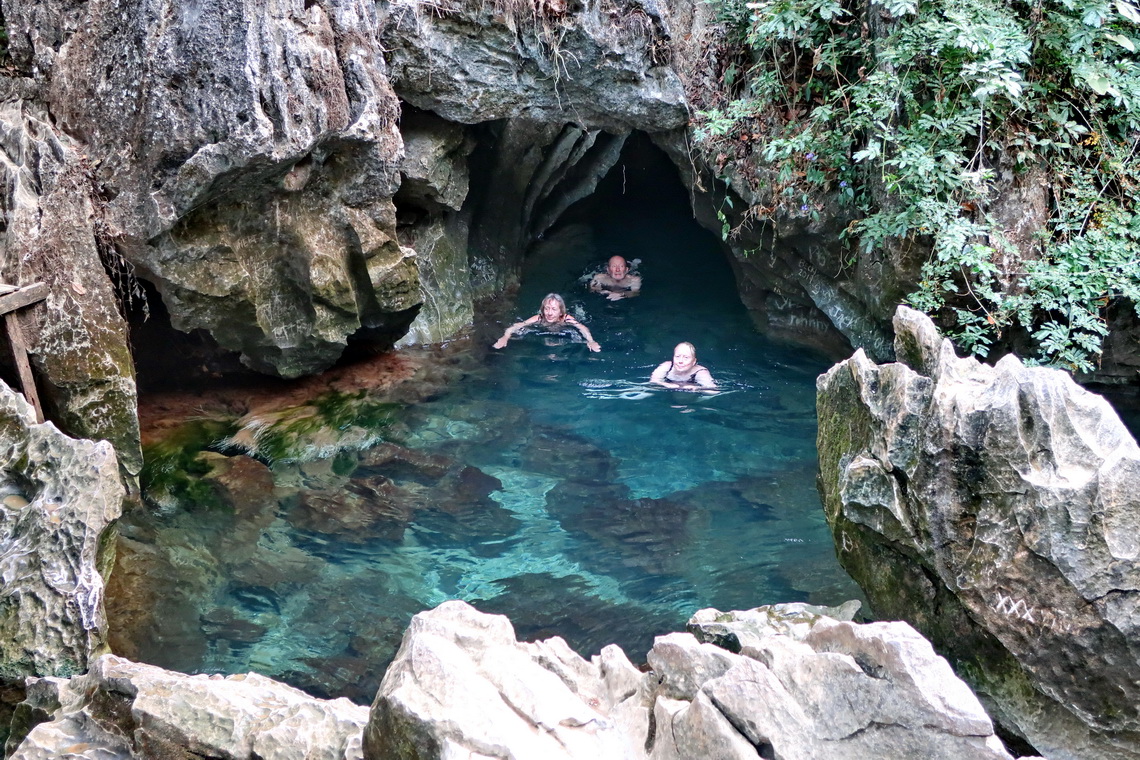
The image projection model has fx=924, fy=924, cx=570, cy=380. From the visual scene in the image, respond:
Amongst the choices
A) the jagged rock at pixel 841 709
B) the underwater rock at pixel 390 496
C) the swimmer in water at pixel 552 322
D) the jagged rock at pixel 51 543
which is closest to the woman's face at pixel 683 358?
the swimmer in water at pixel 552 322

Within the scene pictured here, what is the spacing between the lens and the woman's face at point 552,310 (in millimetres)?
10633

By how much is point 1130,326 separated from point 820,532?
10.8 ft

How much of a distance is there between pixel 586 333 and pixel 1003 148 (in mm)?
4743

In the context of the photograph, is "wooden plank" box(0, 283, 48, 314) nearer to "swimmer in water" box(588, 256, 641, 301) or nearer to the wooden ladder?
the wooden ladder

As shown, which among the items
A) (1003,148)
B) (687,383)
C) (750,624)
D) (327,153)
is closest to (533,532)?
(750,624)

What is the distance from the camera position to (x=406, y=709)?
2.90 metres

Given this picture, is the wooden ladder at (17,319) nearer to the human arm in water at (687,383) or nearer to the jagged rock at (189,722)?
the jagged rock at (189,722)

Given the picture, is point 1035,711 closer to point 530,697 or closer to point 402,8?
point 530,697

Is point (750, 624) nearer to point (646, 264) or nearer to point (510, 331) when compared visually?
point (510, 331)

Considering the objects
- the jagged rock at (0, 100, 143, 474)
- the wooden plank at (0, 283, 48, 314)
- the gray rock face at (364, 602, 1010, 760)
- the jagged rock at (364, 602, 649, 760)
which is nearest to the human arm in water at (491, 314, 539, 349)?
the jagged rock at (0, 100, 143, 474)

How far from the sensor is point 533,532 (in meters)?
6.93

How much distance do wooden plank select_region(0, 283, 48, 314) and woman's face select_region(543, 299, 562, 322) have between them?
5281 mm

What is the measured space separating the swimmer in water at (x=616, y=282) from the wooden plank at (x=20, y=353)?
23.1 feet

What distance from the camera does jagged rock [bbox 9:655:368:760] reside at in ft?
11.6
